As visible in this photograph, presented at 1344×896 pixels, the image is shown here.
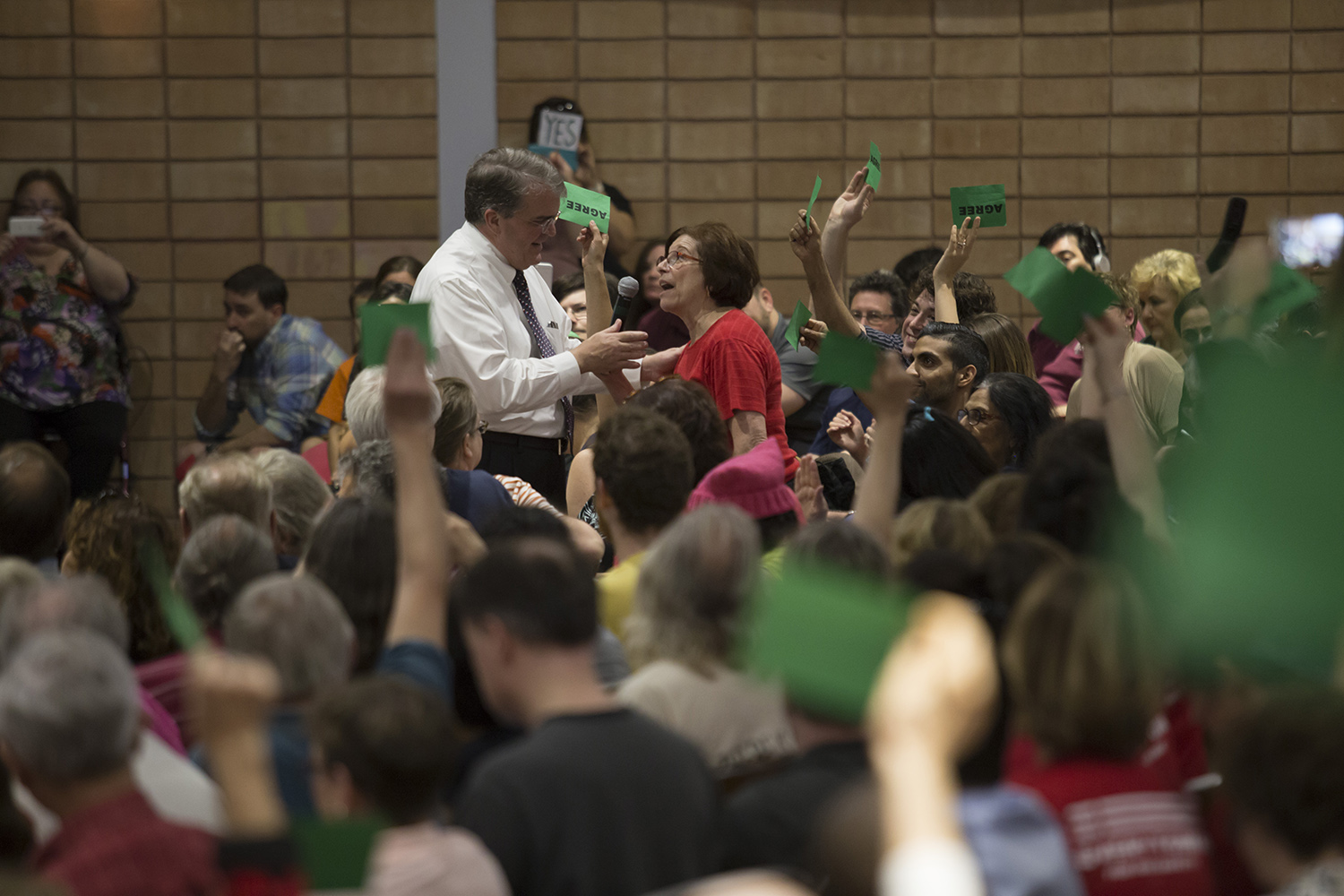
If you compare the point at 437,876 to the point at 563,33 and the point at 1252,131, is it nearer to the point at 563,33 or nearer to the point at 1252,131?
the point at 563,33

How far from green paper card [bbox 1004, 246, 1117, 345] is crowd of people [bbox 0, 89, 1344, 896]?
1.9 inches

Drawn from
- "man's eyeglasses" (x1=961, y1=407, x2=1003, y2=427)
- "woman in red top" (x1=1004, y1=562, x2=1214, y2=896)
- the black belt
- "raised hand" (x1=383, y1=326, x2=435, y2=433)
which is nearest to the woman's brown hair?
the black belt

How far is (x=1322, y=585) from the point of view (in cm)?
188

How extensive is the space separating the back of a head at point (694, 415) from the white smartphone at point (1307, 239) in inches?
77.5

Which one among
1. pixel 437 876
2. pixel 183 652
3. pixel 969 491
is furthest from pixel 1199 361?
pixel 183 652

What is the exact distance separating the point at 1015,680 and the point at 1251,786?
0.29 m

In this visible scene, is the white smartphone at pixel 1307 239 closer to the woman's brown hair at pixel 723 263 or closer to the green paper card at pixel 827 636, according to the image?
the woman's brown hair at pixel 723 263

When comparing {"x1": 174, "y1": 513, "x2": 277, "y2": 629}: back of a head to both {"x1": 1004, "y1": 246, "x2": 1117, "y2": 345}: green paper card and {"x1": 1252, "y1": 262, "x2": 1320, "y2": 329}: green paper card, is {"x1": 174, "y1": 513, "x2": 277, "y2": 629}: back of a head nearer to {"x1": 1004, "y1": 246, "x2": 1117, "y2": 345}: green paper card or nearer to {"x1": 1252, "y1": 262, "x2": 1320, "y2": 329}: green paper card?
{"x1": 1004, "y1": 246, "x2": 1117, "y2": 345}: green paper card

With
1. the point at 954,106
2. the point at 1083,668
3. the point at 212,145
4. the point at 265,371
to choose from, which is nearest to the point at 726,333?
the point at 1083,668

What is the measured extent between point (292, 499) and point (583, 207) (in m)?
1.48

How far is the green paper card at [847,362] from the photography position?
8.22 feet

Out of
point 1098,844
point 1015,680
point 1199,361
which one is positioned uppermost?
point 1199,361

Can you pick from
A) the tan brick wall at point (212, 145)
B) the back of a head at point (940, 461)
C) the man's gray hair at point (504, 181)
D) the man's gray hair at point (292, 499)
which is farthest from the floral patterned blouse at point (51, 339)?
the back of a head at point (940, 461)

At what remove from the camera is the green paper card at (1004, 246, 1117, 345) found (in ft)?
8.61
